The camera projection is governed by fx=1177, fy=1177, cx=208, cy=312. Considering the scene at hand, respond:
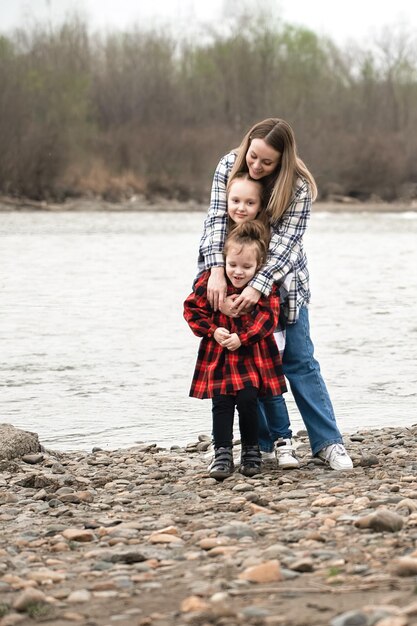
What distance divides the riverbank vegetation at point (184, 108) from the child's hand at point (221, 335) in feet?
139

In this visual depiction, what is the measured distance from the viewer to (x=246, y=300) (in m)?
5.36

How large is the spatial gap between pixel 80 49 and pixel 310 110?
12824mm

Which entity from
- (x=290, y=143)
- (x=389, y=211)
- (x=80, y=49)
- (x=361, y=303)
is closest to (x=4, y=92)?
(x=80, y=49)

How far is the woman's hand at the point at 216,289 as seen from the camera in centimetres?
539

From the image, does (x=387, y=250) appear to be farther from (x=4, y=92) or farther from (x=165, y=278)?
(x=4, y=92)

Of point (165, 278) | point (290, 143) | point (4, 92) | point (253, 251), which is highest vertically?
point (4, 92)

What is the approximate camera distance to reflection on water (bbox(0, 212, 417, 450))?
8867 mm

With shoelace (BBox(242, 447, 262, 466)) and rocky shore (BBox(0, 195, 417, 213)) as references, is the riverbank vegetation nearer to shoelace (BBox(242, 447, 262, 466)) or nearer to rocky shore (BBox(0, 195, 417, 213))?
rocky shore (BBox(0, 195, 417, 213))

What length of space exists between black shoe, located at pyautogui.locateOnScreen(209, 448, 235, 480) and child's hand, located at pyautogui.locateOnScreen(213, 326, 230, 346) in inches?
22.5

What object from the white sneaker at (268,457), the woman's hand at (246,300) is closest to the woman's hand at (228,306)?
the woman's hand at (246,300)

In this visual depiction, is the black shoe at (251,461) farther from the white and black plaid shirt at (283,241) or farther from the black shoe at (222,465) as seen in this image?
the white and black plaid shirt at (283,241)

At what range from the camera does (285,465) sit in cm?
576

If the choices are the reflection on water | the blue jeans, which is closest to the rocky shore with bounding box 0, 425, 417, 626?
the blue jeans

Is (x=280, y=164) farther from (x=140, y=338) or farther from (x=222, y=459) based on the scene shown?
(x=140, y=338)
